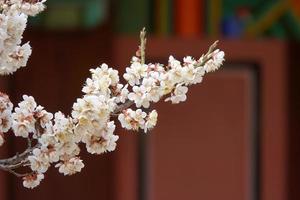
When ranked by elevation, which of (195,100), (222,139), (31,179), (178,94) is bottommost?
(31,179)

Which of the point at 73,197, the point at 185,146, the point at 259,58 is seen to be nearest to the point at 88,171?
the point at 73,197

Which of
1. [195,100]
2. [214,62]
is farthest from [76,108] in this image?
[195,100]

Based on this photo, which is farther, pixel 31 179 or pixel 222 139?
pixel 222 139

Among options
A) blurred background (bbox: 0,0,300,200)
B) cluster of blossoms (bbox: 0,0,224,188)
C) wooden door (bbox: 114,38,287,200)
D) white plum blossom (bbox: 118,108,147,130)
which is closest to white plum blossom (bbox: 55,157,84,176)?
cluster of blossoms (bbox: 0,0,224,188)

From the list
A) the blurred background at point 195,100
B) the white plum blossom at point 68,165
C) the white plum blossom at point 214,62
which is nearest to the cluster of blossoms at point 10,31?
the white plum blossom at point 68,165

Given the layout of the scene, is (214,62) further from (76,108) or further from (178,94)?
(76,108)

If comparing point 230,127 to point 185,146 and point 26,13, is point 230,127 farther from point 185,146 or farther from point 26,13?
point 26,13

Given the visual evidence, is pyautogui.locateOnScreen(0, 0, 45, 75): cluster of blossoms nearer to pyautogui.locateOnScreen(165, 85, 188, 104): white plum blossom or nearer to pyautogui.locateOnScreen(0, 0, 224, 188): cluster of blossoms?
pyautogui.locateOnScreen(0, 0, 224, 188): cluster of blossoms

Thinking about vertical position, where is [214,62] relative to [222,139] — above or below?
below
